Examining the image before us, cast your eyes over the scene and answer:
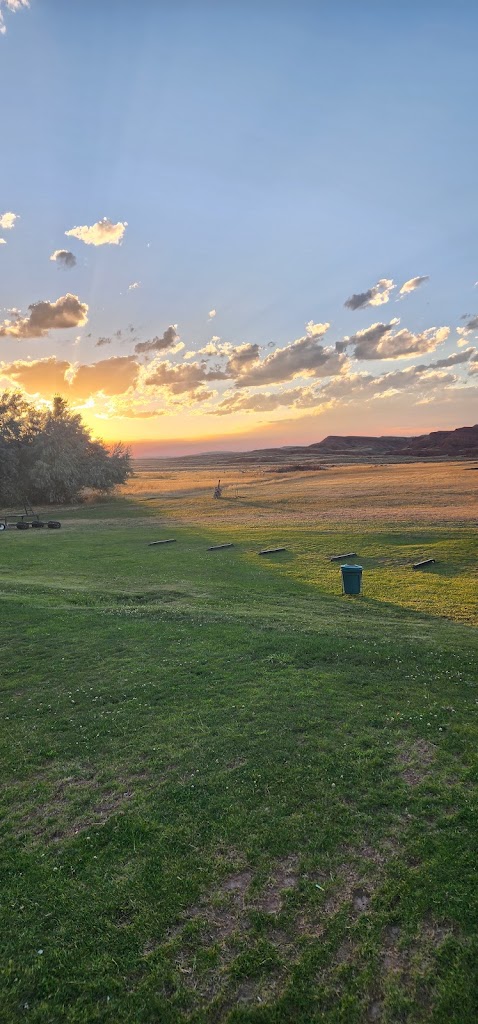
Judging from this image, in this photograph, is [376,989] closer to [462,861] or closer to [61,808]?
[462,861]

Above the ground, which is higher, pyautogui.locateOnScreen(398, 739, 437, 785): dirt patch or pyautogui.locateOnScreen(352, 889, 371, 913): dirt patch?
pyautogui.locateOnScreen(352, 889, 371, 913): dirt patch

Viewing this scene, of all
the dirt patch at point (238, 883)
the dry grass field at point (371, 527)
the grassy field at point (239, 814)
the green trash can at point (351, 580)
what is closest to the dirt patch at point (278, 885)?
the grassy field at point (239, 814)

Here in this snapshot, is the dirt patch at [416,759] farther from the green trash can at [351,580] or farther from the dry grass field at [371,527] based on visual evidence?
the green trash can at [351,580]

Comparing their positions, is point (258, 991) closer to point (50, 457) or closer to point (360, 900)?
point (360, 900)

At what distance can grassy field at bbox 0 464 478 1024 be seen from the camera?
450 centimetres

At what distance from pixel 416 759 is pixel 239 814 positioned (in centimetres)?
311

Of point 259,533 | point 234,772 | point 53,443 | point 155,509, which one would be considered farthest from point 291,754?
point 53,443

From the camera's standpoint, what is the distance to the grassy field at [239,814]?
450 centimetres

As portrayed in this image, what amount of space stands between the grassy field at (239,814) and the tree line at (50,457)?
49642 millimetres

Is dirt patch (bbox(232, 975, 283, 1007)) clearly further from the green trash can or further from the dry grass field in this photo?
the green trash can

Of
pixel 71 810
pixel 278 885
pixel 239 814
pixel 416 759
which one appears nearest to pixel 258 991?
pixel 278 885

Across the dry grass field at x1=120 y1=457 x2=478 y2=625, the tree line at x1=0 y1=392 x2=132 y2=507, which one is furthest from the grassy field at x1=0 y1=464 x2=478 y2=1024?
the tree line at x1=0 y1=392 x2=132 y2=507

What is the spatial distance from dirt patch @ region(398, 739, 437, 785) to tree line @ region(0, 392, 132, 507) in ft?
196

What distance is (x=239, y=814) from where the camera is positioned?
21.4 feet
